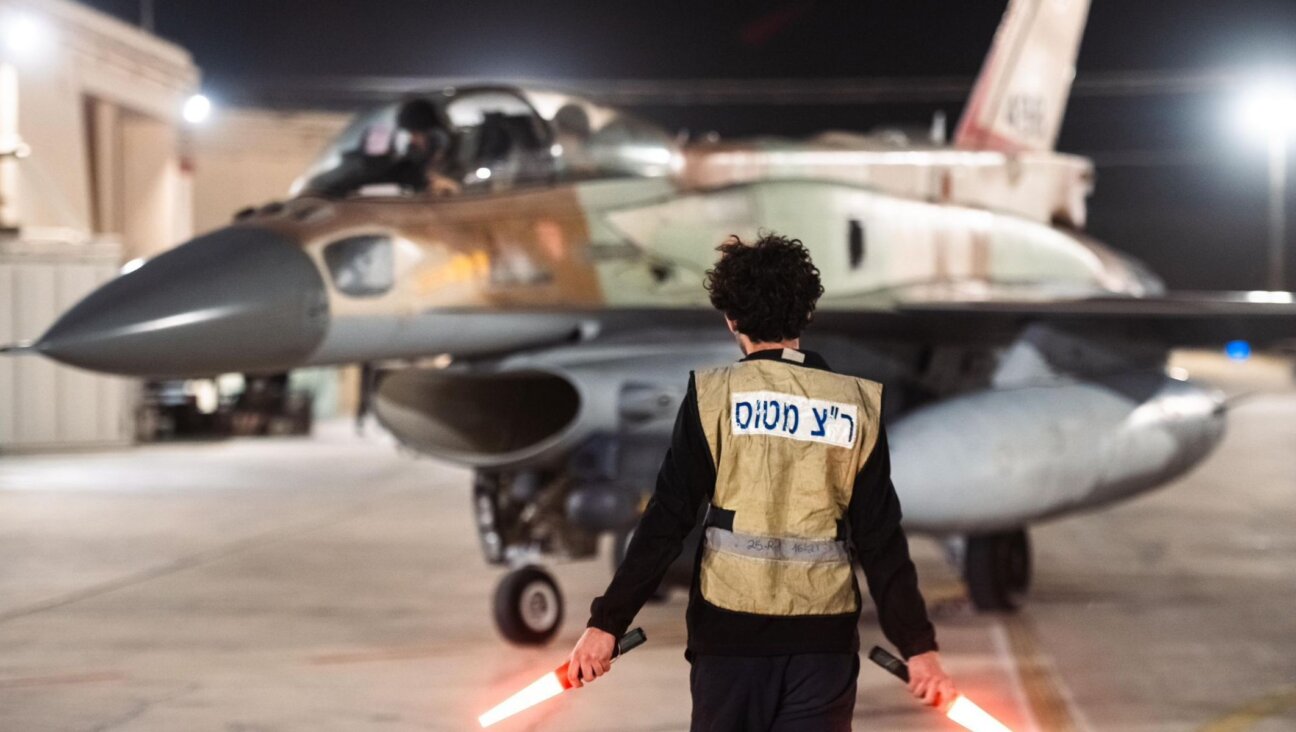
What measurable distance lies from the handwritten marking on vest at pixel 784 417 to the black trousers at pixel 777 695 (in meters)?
0.48

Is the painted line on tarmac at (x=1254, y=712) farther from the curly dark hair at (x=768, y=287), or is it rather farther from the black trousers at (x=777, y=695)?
the curly dark hair at (x=768, y=287)

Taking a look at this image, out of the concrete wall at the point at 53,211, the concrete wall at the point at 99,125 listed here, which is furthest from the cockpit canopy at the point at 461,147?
the concrete wall at the point at 99,125

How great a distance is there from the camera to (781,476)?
141 inches

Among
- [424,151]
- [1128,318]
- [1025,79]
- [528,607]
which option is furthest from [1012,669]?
[1025,79]

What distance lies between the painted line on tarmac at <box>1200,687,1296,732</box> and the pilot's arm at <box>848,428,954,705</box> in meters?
3.34

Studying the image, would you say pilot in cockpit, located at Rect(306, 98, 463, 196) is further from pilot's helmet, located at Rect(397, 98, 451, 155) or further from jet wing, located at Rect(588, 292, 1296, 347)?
jet wing, located at Rect(588, 292, 1296, 347)

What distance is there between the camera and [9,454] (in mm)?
22359

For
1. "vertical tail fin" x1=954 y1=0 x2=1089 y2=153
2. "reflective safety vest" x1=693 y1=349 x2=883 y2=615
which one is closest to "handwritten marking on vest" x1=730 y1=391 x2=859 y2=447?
"reflective safety vest" x1=693 y1=349 x2=883 y2=615

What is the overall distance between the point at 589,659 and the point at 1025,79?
33.7ft

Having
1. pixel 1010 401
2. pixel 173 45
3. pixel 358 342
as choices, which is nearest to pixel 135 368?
pixel 358 342

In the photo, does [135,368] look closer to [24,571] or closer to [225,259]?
[225,259]

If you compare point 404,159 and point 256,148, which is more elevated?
point 256,148

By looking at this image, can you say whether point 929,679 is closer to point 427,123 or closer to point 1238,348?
point 427,123

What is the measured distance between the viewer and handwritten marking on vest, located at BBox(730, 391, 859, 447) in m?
3.58
